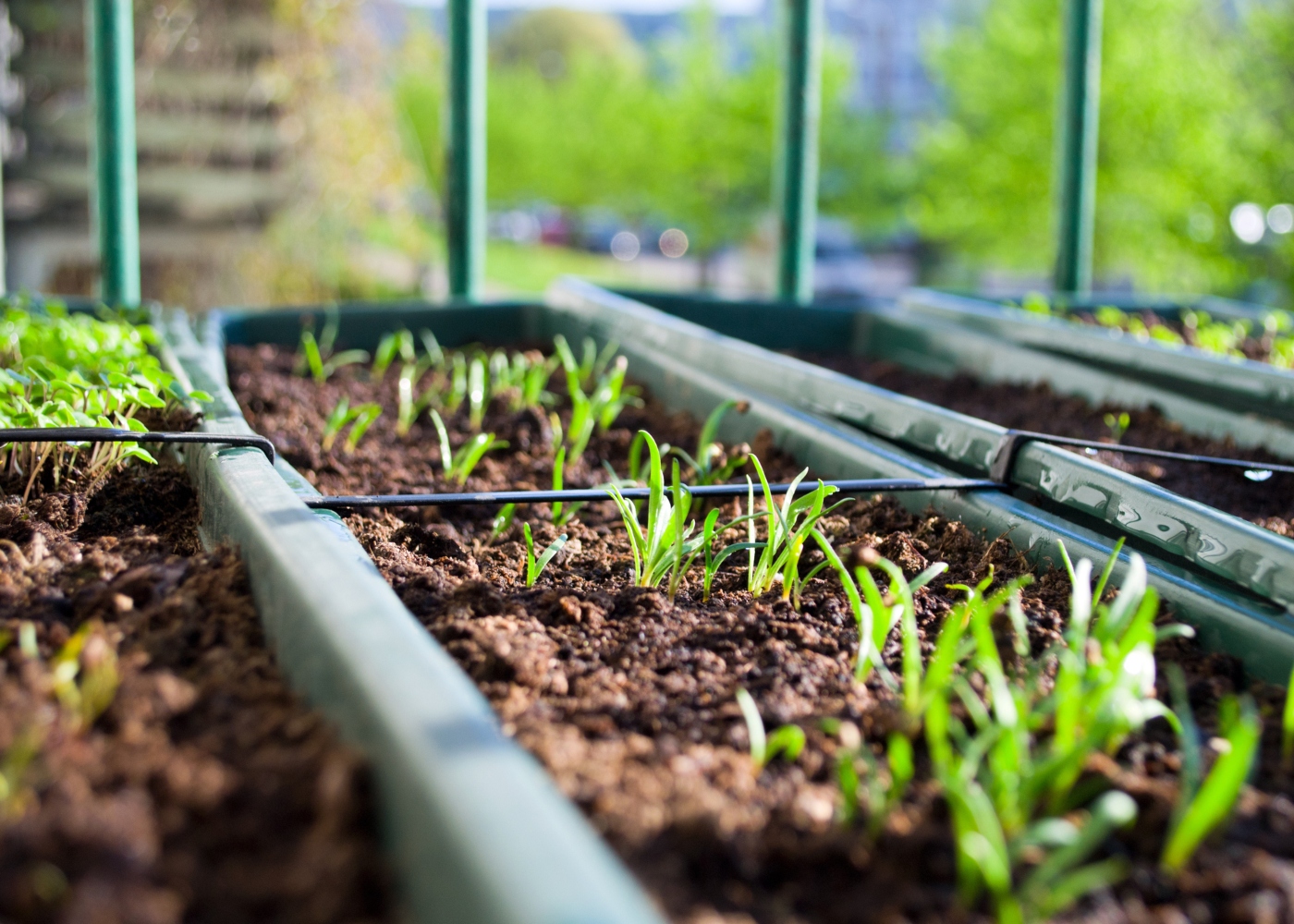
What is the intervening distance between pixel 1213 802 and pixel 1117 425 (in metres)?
1.46

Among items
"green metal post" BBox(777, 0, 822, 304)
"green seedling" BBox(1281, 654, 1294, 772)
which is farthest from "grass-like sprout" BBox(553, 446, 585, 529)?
"green metal post" BBox(777, 0, 822, 304)

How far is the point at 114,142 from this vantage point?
2.81 meters

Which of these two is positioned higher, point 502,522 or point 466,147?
point 466,147

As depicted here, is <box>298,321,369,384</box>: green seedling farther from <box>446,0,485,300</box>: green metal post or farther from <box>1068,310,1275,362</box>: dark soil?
<box>1068,310,1275,362</box>: dark soil

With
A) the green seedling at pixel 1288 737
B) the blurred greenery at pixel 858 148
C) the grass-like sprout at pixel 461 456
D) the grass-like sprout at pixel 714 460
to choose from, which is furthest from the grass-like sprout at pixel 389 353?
the blurred greenery at pixel 858 148

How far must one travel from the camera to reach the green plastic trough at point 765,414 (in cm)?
104

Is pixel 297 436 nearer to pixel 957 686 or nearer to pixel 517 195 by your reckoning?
pixel 957 686

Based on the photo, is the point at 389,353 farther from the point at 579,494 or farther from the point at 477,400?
the point at 579,494

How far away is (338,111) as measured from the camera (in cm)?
723

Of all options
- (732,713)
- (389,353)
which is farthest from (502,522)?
(389,353)

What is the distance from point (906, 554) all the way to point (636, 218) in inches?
888

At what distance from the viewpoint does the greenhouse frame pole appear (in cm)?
276

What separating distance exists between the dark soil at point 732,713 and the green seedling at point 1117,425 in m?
0.74

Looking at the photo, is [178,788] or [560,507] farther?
[560,507]
